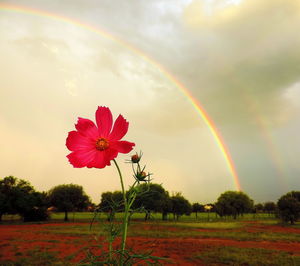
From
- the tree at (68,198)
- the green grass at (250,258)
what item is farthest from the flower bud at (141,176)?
the tree at (68,198)

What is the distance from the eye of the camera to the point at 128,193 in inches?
28.8

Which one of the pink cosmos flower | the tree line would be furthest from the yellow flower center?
the tree line

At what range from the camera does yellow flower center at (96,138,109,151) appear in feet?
1.93

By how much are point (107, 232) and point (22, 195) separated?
1309 inches

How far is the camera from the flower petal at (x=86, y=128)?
2.10ft

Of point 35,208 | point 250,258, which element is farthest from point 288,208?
point 35,208

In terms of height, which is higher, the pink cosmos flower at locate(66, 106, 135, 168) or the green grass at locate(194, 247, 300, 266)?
the pink cosmos flower at locate(66, 106, 135, 168)

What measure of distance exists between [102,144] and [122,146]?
0.05 m

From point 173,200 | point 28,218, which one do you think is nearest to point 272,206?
point 173,200

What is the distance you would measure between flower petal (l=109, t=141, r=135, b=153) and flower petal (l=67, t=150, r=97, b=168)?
46 millimetres

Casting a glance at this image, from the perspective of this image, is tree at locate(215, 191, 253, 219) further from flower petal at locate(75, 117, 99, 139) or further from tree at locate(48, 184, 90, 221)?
flower petal at locate(75, 117, 99, 139)

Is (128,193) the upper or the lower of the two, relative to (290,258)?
upper

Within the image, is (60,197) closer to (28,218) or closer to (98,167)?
(28,218)

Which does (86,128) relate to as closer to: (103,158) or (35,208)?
(103,158)
